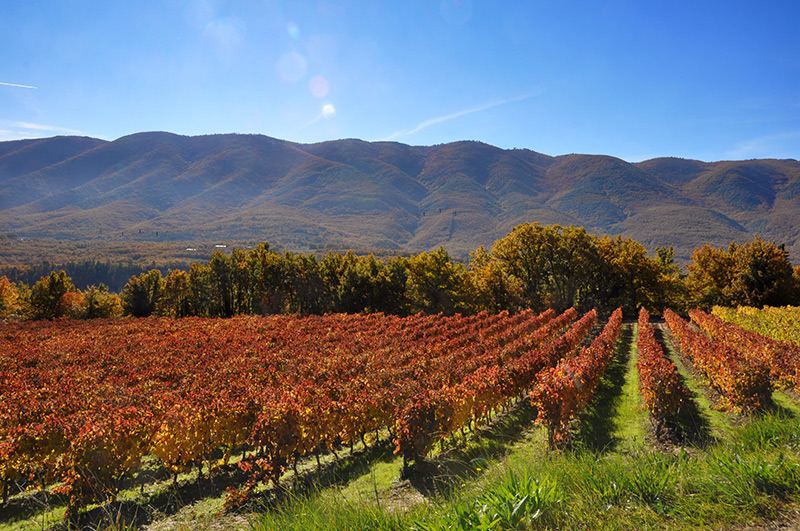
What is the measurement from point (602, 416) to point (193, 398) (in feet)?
34.2

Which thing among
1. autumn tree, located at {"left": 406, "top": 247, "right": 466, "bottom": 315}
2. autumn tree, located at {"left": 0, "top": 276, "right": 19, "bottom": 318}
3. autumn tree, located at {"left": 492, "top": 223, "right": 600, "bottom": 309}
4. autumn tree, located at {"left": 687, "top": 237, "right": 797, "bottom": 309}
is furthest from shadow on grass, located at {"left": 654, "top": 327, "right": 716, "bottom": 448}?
autumn tree, located at {"left": 0, "top": 276, "right": 19, "bottom": 318}

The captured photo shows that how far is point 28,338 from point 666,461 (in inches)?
1048

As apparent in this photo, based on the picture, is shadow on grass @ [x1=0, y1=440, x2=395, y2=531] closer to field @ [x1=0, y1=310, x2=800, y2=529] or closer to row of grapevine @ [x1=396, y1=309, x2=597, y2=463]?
field @ [x1=0, y1=310, x2=800, y2=529]

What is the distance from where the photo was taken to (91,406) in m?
8.24

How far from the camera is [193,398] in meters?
7.87

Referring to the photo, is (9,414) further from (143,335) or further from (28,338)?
(28,338)

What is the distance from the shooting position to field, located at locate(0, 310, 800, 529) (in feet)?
11.6

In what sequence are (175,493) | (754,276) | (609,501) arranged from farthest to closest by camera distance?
(754,276)
(175,493)
(609,501)

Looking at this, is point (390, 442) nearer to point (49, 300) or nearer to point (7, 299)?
point (49, 300)

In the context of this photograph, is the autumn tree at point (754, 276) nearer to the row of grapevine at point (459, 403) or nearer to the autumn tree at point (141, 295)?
the row of grapevine at point (459, 403)

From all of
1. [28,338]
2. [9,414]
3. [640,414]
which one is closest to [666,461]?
[640,414]

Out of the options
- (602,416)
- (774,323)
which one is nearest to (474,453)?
(602,416)

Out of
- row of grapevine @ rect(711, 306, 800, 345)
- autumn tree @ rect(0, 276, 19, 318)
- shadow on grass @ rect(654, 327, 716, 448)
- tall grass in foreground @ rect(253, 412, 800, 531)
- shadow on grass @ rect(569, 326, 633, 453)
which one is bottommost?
autumn tree @ rect(0, 276, 19, 318)

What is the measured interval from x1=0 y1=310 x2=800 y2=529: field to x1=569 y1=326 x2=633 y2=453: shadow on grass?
9 centimetres
